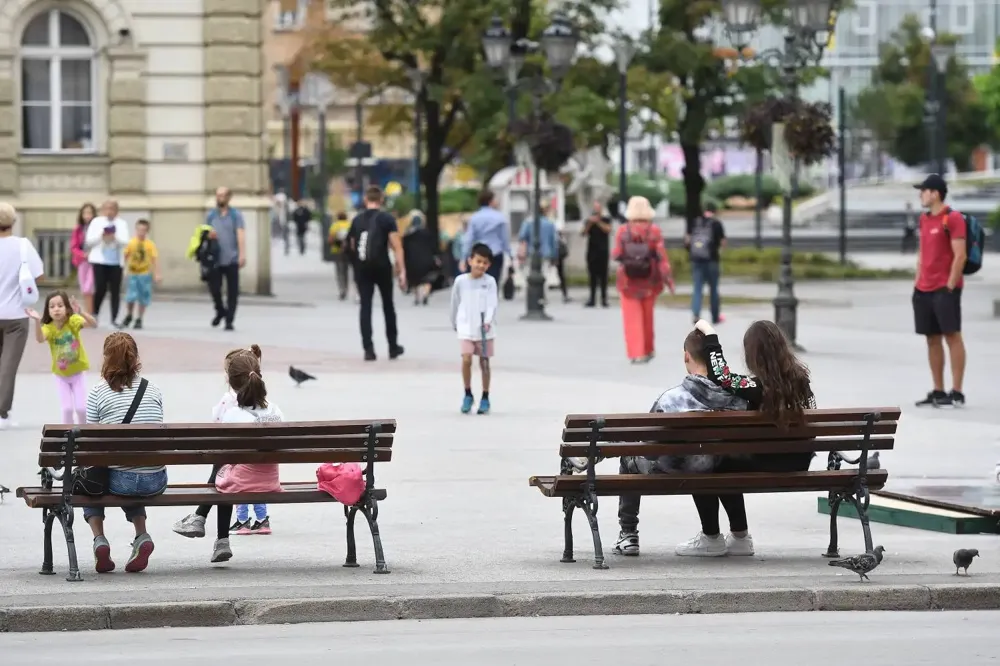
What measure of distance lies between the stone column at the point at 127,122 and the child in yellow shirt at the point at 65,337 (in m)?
21.1

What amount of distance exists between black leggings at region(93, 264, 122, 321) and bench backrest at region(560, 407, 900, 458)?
18.2m

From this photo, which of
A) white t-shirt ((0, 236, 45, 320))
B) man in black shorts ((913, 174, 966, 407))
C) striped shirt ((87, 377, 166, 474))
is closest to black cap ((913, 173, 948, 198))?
man in black shorts ((913, 174, 966, 407))

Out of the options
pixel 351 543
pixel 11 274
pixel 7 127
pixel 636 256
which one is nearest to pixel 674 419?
pixel 351 543

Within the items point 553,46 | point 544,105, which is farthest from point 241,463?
point 544,105

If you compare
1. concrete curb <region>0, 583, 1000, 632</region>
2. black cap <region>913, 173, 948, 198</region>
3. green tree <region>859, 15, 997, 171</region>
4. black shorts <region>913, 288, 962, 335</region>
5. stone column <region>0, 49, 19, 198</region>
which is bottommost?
concrete curb <region>0, 583, 1000, 632</region>

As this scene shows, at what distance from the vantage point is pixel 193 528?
1034cm

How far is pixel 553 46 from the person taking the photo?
3092cm

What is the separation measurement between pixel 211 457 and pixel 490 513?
2576mm

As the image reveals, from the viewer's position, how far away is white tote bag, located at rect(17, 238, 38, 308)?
15.4 m

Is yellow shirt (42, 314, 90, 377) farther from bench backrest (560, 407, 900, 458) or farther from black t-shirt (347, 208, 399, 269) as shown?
black t-shirt (347, 208, 399, 269)

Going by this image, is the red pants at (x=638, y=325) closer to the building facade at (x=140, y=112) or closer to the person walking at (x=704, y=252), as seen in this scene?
the person walking at (x=704, y=252)

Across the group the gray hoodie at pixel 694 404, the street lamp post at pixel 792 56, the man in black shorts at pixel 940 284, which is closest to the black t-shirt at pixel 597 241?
the street lamp post at pixel 792 56

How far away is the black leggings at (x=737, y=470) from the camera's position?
32.8 ft

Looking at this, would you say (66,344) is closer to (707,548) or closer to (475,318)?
(475,318)
